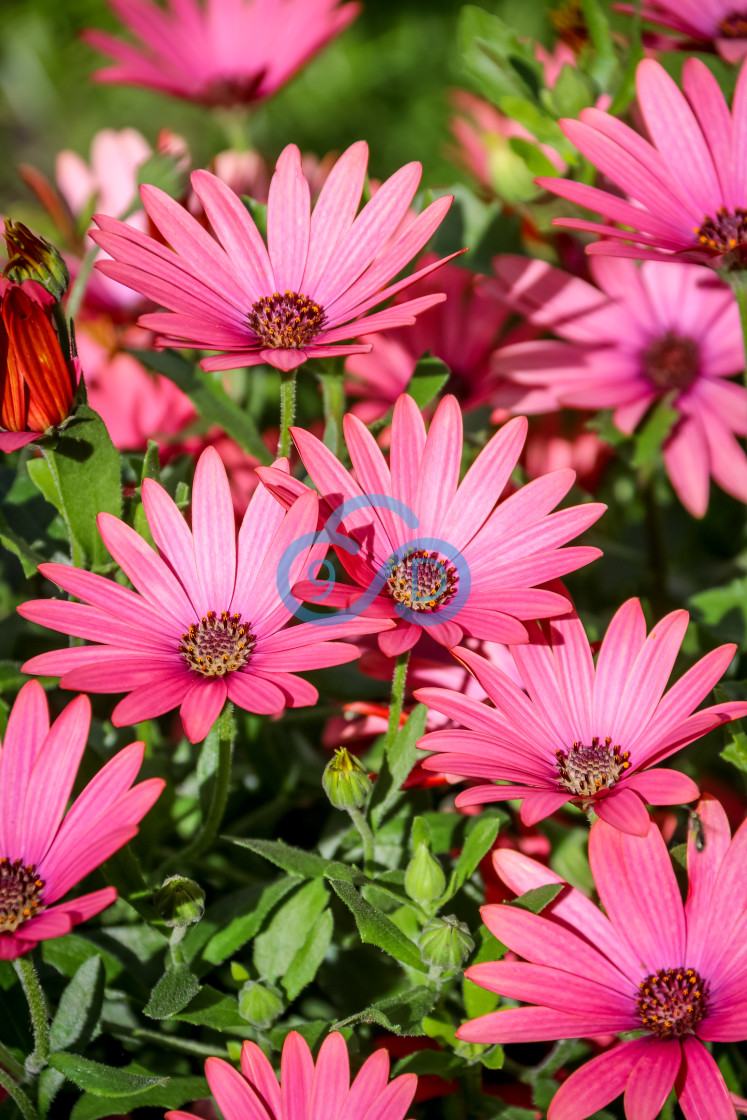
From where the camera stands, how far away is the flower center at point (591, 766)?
0.61 m

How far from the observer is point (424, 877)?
623 millimetres

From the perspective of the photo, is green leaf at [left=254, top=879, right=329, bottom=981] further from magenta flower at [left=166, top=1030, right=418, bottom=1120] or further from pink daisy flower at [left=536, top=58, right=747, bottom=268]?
pink daisy flower at [left=536, top=58, right=747, bottom=268]

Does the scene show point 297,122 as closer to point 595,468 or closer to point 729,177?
point 595,468

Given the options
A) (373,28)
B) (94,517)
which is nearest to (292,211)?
(94,517)

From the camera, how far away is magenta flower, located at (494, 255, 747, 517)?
903 millimetres

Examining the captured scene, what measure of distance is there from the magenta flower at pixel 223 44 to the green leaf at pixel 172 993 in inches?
40.8

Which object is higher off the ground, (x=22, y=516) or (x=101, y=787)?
(x=22, y=516)

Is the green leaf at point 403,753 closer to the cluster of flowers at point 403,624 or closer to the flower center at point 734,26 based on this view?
the cluster of flowers at point 403,624

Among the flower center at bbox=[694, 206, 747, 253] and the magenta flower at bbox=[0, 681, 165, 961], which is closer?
the magenta flower at bbox=[0, 681, 165, 961]

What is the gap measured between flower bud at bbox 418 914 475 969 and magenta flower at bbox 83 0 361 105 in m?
1.06

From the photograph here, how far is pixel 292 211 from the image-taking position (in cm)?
75

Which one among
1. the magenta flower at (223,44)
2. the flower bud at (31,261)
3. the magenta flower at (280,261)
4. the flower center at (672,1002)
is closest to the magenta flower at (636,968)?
the flower center at (672,1002)

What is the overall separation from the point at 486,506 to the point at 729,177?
320 millimetres

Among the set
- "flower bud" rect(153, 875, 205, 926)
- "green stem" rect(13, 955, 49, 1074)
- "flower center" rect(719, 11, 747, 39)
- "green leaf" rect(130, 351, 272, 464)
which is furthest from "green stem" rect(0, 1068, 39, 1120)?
"flower center" rect(719, 11, 747, 39)
